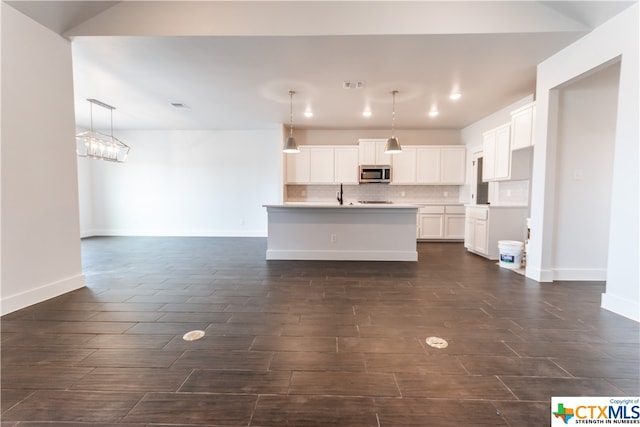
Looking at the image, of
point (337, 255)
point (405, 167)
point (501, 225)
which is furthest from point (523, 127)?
point (337, 255)

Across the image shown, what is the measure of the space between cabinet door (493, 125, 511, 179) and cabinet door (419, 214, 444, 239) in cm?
179

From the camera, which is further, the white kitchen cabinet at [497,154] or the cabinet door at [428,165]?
the cabinet door at [428,165]

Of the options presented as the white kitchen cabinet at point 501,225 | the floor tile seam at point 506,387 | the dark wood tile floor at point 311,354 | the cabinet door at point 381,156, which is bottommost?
the dark wood tile floor at point 311,354

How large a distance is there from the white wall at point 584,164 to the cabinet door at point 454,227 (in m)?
2.97

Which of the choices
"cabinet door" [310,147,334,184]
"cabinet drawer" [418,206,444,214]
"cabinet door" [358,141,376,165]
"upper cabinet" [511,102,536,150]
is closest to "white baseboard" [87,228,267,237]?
"cabinet door" [310,147,334,184]

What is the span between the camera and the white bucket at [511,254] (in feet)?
13.7

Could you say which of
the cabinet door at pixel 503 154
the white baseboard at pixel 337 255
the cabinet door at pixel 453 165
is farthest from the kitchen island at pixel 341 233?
the cabinet door at pixel 453 165

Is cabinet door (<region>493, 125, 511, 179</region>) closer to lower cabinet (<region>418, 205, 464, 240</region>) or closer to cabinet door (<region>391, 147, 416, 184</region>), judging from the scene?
lower cabinet (<region>418, 205, 464, 240</region>)

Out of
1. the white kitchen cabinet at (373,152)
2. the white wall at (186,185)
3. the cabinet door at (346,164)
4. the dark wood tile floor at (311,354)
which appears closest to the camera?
the dark wood tile floor at (311,354)

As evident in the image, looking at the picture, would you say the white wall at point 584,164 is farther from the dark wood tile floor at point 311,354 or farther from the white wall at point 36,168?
the white wall at point 36,168

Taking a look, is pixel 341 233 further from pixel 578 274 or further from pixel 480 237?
pixel 578 274

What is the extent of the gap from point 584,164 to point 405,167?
3.55 m

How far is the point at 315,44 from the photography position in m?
3.18

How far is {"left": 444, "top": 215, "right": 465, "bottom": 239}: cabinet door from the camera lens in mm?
6598
